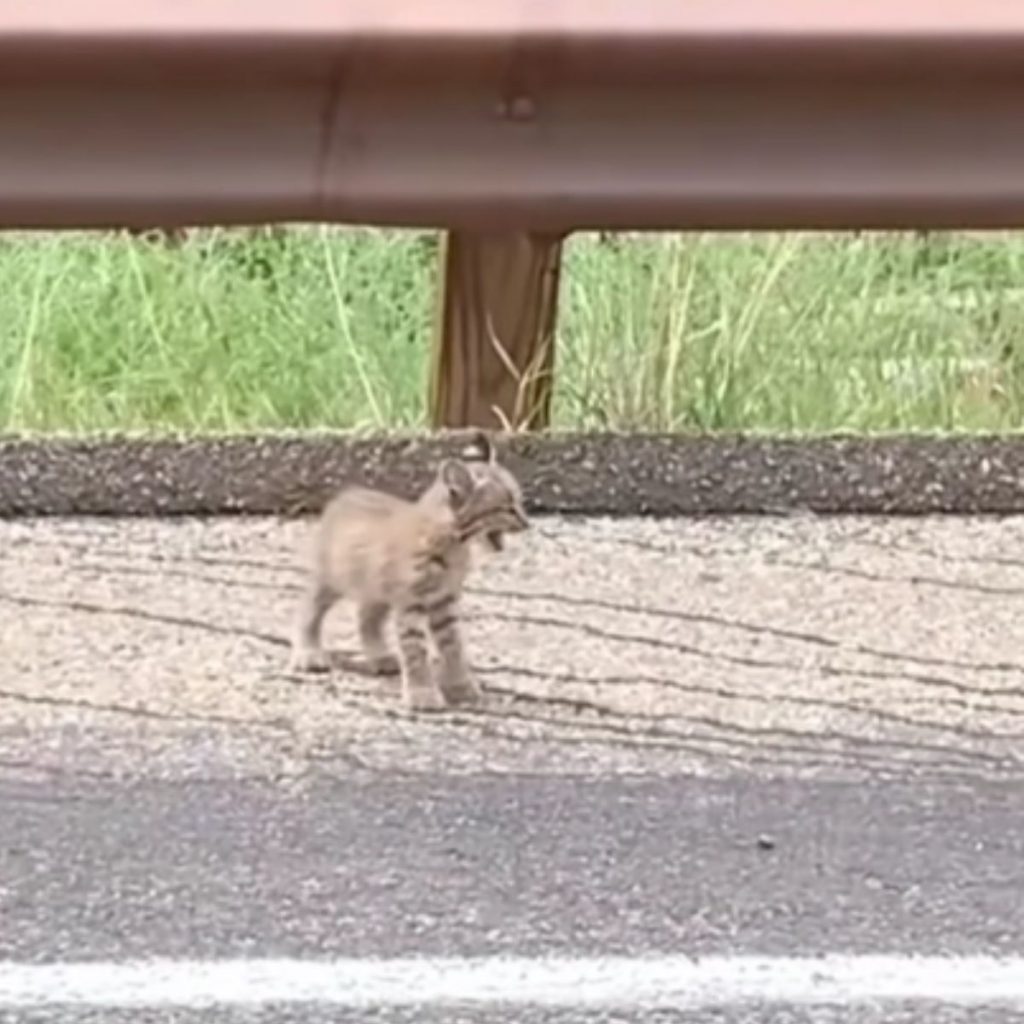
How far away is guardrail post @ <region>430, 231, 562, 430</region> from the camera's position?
A: 4527 millimetres

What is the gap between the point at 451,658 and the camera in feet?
12.0

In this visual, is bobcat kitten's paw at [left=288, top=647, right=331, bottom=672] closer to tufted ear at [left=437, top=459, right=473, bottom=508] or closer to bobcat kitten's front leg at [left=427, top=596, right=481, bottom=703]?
bobcat kitten's front leg at [left=427, top=596, right=481, bottom=703]

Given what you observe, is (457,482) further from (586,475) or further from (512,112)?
(512,112)

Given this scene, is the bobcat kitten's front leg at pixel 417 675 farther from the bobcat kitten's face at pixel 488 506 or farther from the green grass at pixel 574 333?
the green grass at pixel 574 333

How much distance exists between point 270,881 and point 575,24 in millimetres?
953

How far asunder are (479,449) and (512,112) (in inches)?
70.1

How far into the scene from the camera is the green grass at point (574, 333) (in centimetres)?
491

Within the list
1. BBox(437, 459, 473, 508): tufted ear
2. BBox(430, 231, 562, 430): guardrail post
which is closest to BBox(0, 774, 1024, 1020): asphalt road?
BBox(437, 459, 473, 508): tufted ear

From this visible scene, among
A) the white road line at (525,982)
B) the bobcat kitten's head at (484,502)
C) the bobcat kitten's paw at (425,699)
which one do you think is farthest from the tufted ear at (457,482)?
the white road line at (525,982)

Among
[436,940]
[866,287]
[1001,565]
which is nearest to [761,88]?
[436,940]

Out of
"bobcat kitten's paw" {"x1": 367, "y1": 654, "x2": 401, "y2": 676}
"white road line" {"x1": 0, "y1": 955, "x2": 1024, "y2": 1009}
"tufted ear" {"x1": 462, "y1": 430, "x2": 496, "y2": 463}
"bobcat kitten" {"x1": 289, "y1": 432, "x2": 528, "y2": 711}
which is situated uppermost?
"tufted ear" {"x1": 462, "y1": 430, "x2": 496, "y2": 463}

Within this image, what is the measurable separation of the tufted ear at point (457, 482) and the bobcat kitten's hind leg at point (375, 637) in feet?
0.58

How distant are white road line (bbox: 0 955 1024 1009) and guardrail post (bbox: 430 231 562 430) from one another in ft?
5.94

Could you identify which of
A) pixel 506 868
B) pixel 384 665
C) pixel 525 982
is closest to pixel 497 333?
pixel 384 665
